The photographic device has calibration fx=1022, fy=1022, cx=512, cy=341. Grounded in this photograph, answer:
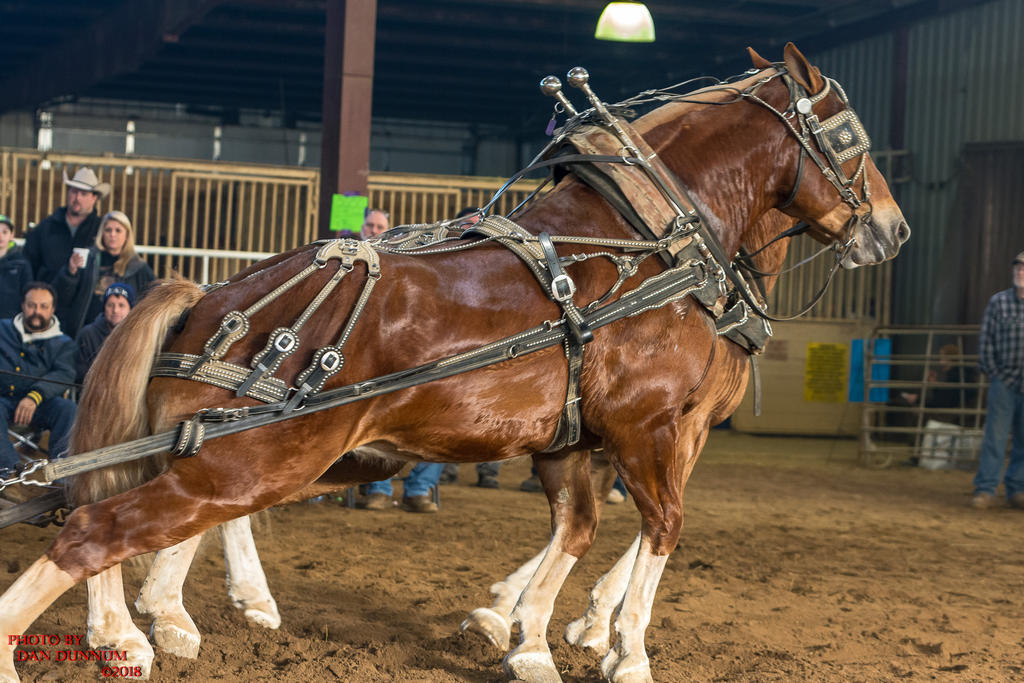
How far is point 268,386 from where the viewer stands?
2.74 metres

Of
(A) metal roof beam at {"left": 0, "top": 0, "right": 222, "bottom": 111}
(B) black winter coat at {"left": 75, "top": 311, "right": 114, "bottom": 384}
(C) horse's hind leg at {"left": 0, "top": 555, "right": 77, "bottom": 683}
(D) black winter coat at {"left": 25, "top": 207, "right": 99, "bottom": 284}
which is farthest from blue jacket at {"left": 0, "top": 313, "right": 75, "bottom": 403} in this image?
(A) metal roof beam at {"left": 0, "top": 0, "right": 222, "bottom": 111}

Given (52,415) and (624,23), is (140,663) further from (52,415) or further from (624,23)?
(624,23)

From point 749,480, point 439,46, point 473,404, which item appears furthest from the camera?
point 439,46

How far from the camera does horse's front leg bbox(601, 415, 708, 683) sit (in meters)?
3.31

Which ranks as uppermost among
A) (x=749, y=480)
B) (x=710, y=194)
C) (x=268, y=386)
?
(x=710, y=194)

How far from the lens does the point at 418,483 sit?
7.12 meters

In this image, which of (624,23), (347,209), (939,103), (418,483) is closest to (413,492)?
(418,483)

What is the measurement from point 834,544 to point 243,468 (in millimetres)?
4650

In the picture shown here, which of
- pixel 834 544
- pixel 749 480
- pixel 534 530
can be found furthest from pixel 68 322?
pixel 749 480

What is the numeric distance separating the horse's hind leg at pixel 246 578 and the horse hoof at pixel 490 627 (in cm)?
75

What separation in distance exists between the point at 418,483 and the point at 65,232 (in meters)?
3.07

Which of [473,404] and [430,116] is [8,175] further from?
[430,116]

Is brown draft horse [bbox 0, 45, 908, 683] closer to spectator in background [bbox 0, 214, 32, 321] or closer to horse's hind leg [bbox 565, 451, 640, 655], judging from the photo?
horse's hind leg [bbox 565, 451, 640, 655]

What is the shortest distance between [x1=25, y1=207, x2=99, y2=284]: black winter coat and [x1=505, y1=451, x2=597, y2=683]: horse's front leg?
15.3ft
